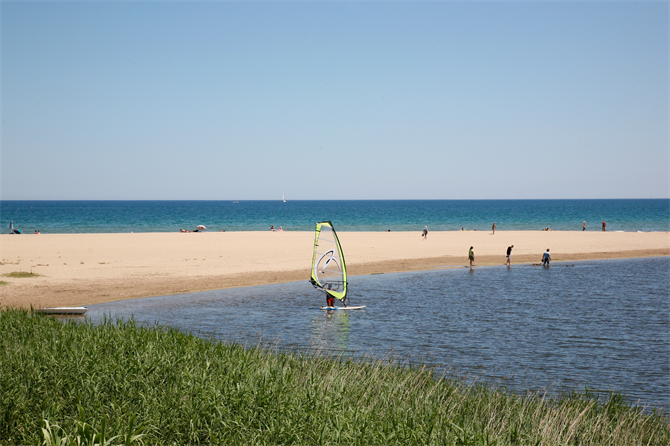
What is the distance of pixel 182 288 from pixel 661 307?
22.7 meters

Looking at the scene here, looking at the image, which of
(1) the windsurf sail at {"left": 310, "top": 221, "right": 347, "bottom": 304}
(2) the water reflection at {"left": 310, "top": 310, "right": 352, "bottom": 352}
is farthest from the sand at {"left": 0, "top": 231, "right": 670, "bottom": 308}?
(2) the water reflection at {"left": 310, "top": 310, "right": 352, "bottom": 352}

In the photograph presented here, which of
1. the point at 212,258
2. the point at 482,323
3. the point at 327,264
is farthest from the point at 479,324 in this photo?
the point at 212,258

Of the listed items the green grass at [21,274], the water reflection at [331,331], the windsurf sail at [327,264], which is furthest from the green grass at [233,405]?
the green grass at [21,274]

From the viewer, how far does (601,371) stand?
48.4 feet

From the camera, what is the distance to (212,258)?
40.4 metres

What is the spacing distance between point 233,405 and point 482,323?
50.1 ft

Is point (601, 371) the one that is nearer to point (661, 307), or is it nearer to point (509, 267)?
point (661, 307)

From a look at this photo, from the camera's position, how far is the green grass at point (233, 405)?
23.1ft

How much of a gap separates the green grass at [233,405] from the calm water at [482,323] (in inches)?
170

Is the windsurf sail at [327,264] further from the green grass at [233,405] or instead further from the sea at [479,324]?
the green grass at [233,405]

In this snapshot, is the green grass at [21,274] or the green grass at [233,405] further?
the green grass at [21,274]

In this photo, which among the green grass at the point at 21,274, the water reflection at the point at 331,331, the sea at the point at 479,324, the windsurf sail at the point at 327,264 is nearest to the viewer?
the sea at the point at 479,324

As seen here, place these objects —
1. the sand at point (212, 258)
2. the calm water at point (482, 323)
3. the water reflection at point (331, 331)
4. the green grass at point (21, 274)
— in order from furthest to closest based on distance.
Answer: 1. the green grass at point (21, 274)
2. the sand at point (212, 258)
3. the water reflection at point (331, 331)
4. the calm water at point (482, 323)

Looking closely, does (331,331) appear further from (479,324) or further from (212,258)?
(212,258)
